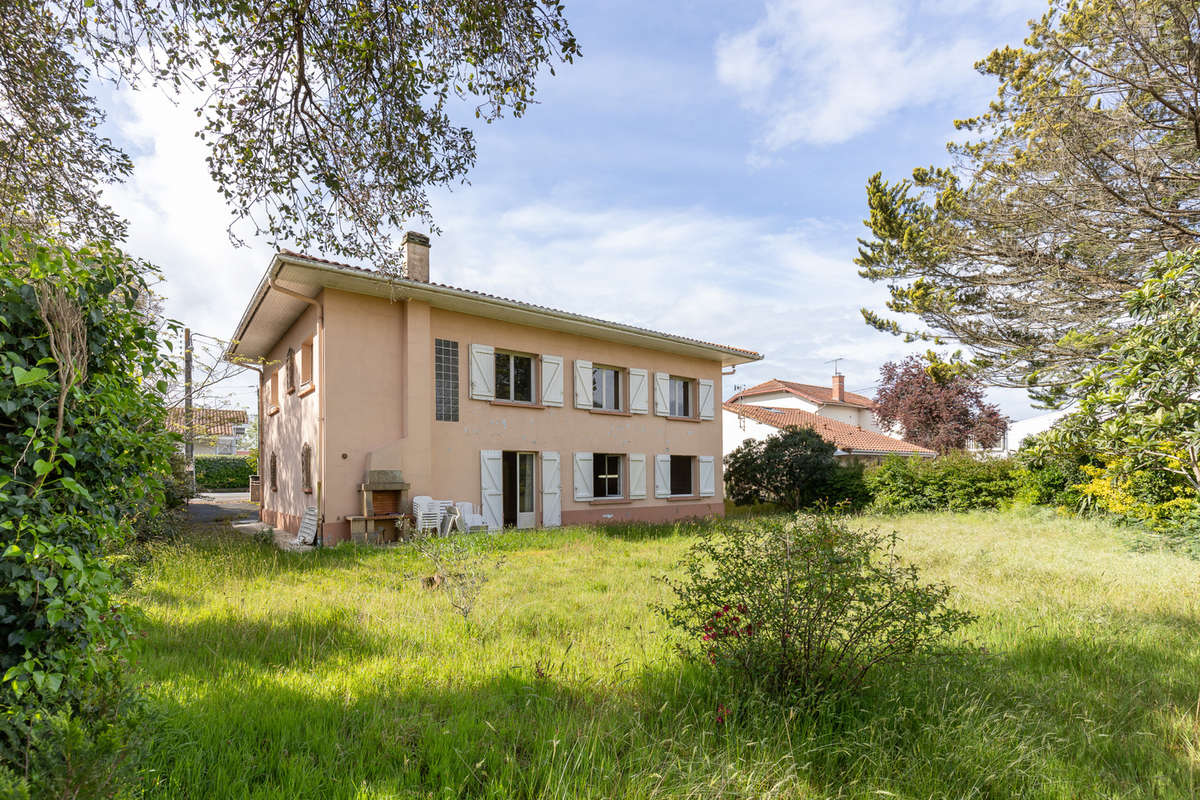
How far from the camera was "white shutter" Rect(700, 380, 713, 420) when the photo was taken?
1805cm

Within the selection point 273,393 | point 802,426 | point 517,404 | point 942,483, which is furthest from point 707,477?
point 273,393

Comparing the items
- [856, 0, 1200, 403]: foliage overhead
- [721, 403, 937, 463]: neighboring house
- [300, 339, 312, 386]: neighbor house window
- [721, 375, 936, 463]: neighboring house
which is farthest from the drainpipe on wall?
[721, 403, 937, 463]: neighboring house

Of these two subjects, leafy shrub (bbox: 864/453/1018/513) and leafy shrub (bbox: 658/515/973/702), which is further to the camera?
leafy shrub (bbox: 864/453/1018/513)

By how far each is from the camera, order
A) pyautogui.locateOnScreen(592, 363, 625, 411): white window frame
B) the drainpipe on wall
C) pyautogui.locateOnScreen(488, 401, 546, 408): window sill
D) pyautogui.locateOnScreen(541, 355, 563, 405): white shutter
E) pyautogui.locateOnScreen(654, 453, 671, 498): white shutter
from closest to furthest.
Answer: the drainpipe on wall → pyautogui.locateOnScreen(488, 401, 546, 408): window sill → pyautogui.locateOnScreen(541, 355, 563, 405): white shutter → pyautogui.locateOnScreen(592, 363, 625, 411): white window frame → pyautogui.locateOnScreen(654, 453, 671, 498): white shutter

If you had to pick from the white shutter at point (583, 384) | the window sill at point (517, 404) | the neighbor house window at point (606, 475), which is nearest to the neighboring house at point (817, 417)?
the neighbor house window at point (606, 475)

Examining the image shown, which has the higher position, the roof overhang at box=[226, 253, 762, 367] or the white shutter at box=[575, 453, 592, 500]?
the roof overhang at box=[226, 253, 762, 367]

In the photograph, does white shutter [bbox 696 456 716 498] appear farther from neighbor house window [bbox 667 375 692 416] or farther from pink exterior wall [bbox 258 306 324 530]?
pink exterior wall [bbox 258 306 324 530]

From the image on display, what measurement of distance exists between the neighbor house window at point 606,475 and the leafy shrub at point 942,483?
8.18 metres

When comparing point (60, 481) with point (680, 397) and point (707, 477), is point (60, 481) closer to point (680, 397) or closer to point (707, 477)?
point (680, 397)

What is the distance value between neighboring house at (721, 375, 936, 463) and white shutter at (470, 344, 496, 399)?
10.5m

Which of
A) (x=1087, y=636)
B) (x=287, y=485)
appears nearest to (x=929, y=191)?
(x=1087, y=636)

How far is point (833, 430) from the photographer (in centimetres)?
2827

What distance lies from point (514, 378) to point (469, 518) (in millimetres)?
3520

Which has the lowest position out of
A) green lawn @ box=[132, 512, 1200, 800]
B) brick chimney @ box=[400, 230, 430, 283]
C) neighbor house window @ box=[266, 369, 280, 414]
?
green lawn @ box=[132, 512, 1200, 800]
